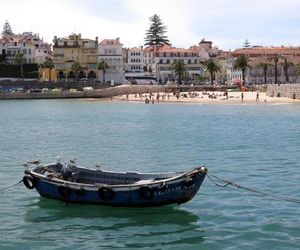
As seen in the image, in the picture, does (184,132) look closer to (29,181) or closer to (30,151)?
(30,151)

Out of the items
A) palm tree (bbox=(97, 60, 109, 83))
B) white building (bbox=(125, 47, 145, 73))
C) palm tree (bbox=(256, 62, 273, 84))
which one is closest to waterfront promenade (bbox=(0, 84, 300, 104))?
palm tree (bbox=(97, 60, 109, 83))

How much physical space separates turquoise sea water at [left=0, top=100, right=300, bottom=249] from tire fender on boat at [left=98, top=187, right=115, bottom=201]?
2.06ft

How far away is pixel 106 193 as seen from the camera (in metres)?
25.2

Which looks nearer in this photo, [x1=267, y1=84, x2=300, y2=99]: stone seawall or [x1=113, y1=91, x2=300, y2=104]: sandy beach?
[x1=267, y1=84, x2=300, y2=99]: stone seawall

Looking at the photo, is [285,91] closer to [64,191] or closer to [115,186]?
[64,191]

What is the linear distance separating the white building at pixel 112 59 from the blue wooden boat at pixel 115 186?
141m

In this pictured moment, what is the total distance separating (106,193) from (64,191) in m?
2.02

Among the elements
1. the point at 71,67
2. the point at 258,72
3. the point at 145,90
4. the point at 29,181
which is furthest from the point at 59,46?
the point at 29,181

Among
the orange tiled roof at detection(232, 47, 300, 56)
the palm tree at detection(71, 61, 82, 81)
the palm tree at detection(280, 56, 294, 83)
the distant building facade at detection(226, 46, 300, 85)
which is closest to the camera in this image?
the palm tree at detection(71, 61, 82, 81)

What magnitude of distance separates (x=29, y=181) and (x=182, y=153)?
1960 cm

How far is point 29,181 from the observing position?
2759cm

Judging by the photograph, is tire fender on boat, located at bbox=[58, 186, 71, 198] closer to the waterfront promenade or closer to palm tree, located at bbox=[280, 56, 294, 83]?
the waterfront promenade

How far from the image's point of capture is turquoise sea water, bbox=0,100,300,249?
72.6 ft

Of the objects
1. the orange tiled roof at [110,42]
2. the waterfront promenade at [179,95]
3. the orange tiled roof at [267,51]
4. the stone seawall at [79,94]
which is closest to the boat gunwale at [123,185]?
the waterfront promenade at [179,95]
